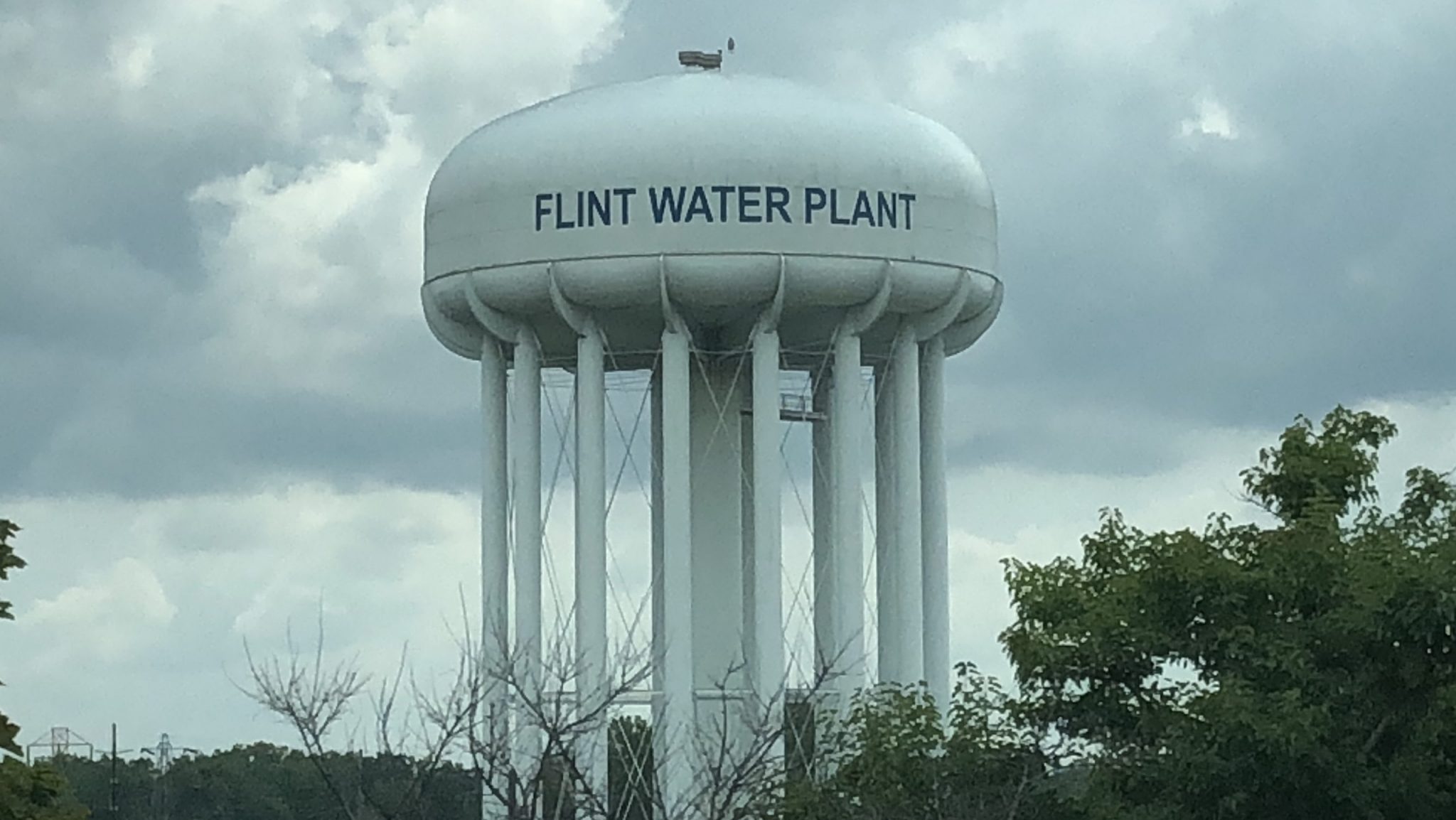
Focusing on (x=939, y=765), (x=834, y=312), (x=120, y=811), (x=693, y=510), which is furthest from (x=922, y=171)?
(x=120, y=811)

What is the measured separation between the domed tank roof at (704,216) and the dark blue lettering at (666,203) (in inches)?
0.6

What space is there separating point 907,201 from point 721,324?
9.13 feet

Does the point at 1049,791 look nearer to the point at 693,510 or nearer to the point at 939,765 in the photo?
the point at 939,765

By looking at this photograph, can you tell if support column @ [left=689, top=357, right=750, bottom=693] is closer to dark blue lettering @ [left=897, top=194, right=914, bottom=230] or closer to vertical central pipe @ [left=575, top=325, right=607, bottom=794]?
vertical central pipe @ [left=575, top=325, right=607, bottom=794]

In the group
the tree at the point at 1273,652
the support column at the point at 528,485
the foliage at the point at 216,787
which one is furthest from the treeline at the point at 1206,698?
the foliage at the point at 216,787

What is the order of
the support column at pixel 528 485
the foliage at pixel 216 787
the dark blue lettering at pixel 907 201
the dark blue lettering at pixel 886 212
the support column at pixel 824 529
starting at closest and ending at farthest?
1. the dark blue lettering at pixel 886 212
2. the dark blue lettering at pixel 907 201
3. the support column at pixel 528 485
4. the support column at pixel 824 529
5. the foliage at pixel 216 787

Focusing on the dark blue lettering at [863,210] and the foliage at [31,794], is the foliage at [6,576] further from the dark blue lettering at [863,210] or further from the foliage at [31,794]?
the dark blue lettering at [863,210]

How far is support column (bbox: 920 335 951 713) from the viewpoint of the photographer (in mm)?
40406

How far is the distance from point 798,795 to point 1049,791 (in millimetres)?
2755

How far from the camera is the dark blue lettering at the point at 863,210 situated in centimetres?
3816

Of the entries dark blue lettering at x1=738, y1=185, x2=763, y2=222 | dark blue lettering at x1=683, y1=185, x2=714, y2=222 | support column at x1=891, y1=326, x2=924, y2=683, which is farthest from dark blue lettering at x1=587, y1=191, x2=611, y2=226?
support column at x1=891, y1=326, x2=924, y2=683

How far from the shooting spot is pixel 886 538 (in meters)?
40.2

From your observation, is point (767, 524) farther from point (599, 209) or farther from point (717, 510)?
point (599, 209)

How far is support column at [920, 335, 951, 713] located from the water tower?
0.12 feet
